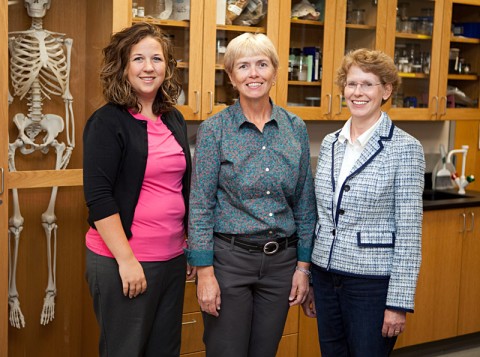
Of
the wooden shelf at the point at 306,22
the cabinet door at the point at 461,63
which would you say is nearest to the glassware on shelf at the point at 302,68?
the wooden shelf at the point at 306,22

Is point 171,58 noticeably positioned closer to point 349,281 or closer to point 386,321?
point 349,281

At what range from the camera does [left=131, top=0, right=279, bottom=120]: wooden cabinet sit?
3113mm

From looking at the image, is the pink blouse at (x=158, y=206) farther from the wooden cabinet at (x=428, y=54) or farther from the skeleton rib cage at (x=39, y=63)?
the wooden cabinet at (x=428, y=54)

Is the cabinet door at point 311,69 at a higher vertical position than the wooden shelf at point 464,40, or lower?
lower

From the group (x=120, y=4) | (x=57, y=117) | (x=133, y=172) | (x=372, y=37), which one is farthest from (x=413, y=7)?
(x=133, y=172)

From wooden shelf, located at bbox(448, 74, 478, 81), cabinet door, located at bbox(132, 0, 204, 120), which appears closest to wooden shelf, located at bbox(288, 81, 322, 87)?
cabinet door, located at bbox(132, 0, 204, 120)

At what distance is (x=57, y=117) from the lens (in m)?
2.90

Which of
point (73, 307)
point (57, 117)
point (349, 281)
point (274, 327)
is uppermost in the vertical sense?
point (57, 117)

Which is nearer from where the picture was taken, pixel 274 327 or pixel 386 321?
pixel 386 321

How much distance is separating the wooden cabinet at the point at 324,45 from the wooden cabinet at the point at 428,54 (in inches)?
6.1

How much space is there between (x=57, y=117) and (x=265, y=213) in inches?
A: 48.5

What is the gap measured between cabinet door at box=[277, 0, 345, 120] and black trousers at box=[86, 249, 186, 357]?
1450mm

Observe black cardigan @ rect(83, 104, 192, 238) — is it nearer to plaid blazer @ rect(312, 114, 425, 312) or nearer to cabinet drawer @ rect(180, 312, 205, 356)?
plaid blazer @ rect(312, 114, 425, 312)

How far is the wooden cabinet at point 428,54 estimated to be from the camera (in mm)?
3843
